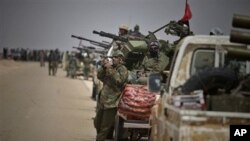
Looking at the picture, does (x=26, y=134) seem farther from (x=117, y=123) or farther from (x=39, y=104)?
(x=39, y=104)

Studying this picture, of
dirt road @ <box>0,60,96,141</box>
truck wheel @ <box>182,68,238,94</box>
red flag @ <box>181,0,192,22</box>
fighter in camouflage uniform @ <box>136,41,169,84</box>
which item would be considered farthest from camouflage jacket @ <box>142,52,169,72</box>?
truck wheel @ <box>182,68,238,94</box>

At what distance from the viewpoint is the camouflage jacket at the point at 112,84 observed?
388 inches

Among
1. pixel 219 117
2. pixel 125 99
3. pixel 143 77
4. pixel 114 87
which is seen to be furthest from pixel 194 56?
pixel 143 77

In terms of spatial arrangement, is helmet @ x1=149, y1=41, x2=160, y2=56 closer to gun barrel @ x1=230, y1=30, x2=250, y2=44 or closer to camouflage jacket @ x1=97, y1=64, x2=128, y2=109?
camouflage jacket @ x1=97, y1=64, x2=128, y2=109

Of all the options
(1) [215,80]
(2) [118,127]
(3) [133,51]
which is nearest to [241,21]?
(1) [215,80]

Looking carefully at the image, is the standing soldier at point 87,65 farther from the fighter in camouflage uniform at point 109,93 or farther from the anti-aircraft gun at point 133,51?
the fighter in camouflage uniform at point 109,93

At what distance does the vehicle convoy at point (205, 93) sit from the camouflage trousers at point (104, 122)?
132 inches

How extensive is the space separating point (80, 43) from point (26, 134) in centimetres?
3608

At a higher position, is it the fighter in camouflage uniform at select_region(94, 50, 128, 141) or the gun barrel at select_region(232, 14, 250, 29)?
the gun barrel at select_region(232, 14, 250, 29)

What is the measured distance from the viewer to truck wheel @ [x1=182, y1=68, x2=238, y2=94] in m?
5.20

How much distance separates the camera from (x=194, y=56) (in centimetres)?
629

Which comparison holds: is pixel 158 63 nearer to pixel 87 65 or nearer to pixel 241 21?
pixel 241 21

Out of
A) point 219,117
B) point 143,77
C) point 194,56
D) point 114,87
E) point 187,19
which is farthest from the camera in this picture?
point 187,19

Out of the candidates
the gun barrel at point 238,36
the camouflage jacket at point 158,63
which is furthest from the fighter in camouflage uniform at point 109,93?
the gun barrel at point 238,36
